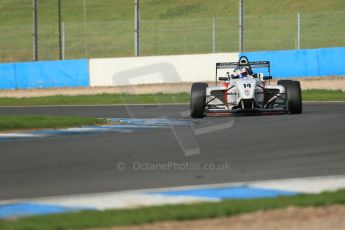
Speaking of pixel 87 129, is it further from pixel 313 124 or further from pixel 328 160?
pixel 328 160

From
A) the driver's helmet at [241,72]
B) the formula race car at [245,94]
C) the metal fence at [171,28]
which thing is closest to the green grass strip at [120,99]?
the metal fence at [171,28]

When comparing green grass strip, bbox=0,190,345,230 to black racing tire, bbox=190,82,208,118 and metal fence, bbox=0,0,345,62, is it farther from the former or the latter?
metal fence, bbox=0,0,345,62

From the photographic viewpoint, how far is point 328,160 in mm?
10578

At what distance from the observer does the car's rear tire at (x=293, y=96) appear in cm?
1784

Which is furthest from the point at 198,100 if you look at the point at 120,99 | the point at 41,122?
the point at 120,99

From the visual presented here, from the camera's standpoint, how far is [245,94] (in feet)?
58.1

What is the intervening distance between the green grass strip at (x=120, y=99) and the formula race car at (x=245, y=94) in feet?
22.4

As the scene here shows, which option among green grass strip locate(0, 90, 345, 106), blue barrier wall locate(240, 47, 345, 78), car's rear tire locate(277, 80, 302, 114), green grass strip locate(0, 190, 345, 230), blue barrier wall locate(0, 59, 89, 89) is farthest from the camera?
blue barrier wall locate(0, 59, 89, 89)

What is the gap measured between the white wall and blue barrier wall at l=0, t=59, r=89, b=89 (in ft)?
1.53

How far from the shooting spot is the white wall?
3169cm

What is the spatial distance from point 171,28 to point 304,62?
15700 millimetres

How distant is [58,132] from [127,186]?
21.9 feet

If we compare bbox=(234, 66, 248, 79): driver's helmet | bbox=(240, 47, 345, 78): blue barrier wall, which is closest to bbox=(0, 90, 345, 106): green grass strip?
bbox=(240, 47, 345, 78): blue barrier wall

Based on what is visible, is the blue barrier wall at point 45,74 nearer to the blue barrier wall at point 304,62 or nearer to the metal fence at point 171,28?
the metal fence at point 171,28
